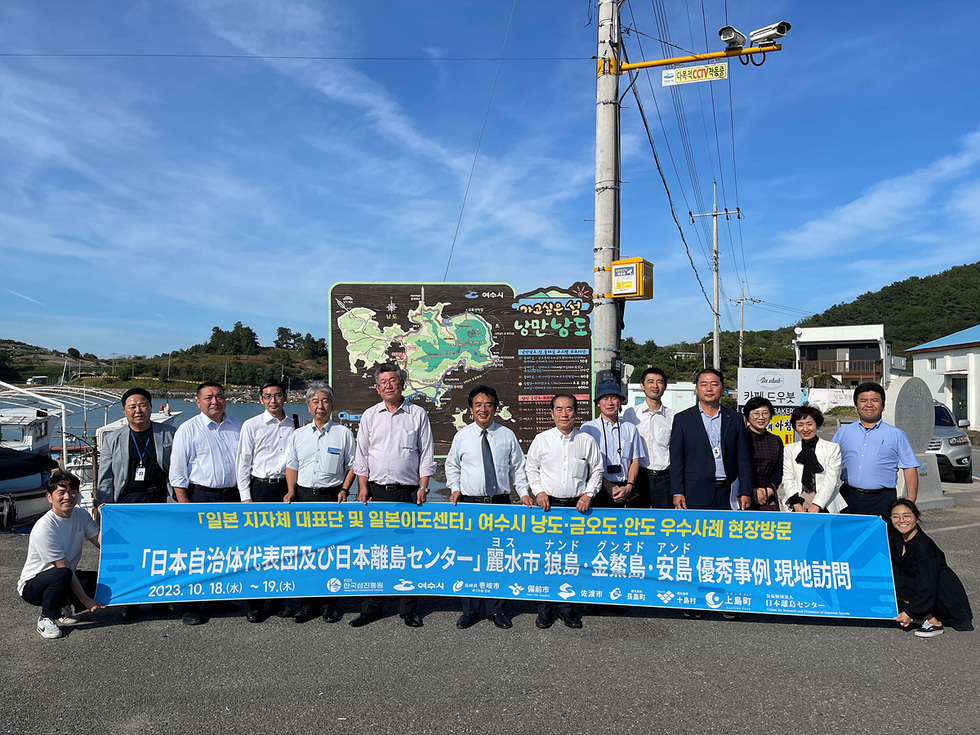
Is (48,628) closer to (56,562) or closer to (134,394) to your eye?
(56,562)

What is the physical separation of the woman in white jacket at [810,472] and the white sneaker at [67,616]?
18.2ft

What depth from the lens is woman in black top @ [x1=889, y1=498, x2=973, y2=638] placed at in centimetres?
438

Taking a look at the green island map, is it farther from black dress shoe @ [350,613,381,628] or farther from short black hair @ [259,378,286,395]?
black dress shoe @ [350,613,381,628]

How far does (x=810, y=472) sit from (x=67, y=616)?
Result: 5813 millimetres

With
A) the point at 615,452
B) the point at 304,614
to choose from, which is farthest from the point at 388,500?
the point at 615,452

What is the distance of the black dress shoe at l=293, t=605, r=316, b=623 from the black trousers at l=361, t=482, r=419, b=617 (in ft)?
1.27

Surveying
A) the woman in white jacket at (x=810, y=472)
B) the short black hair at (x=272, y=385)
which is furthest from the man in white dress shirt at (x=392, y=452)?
the woman in white jacket at (x=810, y=472)

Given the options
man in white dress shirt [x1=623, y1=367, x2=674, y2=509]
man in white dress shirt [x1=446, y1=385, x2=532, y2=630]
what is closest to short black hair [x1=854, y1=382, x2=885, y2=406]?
man in white dress shirt [x1=623, y1=367, x2=674, y2=509]

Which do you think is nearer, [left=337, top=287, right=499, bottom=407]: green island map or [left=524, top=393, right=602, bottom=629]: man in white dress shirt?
[left=524, top=393, right=602, bottom=629]: man in white dress shirt

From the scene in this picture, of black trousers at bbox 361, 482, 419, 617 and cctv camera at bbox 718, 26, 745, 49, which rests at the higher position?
cctv camera at bbox 718, 26, 745, 49

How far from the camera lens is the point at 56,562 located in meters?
4.49

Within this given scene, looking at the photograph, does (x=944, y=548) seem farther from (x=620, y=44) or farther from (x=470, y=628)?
(x=620, y=44)

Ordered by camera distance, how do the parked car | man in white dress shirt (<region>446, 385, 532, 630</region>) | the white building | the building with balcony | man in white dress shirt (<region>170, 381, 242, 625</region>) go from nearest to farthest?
man in white dress shirt (<region>446, 385, 532, 630</region>) → man in white dress shirt (<region>170, 381, 242, 625</region>) → the parked car → the white building → the building with balcony

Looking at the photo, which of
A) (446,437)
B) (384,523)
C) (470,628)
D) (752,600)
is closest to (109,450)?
(384,523)
